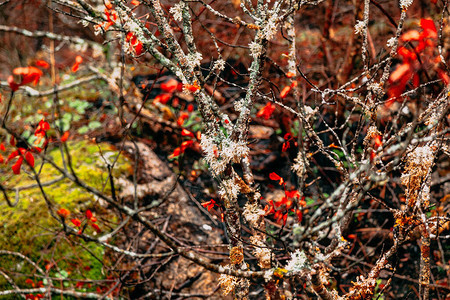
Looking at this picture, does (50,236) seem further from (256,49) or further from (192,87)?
(256,49)

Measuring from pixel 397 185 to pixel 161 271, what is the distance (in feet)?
12.0

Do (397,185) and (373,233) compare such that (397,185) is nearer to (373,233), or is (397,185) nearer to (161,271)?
(373,233)

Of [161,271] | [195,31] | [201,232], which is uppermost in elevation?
[195,31]

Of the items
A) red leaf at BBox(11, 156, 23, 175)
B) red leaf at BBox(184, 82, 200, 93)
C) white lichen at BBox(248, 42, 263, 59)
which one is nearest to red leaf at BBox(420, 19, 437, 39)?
white lichen at BBox(248, 42, 263, 59)

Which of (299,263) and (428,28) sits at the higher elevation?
(428,28)

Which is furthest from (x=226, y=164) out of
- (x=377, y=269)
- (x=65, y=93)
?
(x=65, y=93)

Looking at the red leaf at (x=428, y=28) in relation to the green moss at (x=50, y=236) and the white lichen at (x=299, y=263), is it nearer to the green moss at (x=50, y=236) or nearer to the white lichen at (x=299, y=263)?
the white lichen at (x=299, y=263)

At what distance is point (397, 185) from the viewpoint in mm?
4461

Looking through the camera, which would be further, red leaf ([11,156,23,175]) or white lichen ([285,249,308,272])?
red leaf ([11,156,23,175])

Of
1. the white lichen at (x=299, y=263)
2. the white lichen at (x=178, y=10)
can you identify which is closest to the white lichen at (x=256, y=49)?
the white lichen at (x=178, y=10)

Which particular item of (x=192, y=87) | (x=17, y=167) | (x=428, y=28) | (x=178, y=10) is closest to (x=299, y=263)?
(x=192, y=87)

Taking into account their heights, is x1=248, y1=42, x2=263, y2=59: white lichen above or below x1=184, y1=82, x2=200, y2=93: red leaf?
above

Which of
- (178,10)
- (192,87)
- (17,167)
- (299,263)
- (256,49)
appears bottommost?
(299,263)

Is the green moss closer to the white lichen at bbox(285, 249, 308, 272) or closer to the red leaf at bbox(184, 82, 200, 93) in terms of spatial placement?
the red leaf at bbox(184, 82, 200, 93)
